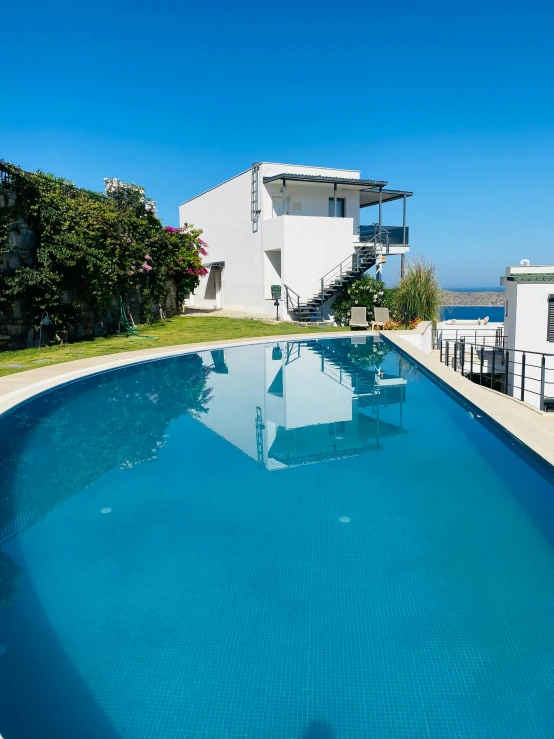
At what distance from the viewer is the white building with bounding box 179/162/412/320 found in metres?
21.0

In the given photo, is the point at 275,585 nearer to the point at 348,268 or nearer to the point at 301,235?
the point at 301,235

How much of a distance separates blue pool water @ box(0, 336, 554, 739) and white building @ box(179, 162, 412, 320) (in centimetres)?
1453

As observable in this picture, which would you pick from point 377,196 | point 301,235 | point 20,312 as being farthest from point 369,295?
point 20,312

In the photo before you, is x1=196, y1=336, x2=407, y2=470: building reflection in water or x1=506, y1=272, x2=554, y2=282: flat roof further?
x1=506, y1=272, x2=554, y2=282: flat roof

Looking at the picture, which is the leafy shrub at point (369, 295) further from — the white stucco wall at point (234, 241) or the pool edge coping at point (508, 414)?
the pool edge coping at point (508, 414)

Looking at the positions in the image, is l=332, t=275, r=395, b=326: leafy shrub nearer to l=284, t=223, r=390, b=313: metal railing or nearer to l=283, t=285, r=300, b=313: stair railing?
l=284, t=223, r=390, b=313: metal railing

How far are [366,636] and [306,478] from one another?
2.58m

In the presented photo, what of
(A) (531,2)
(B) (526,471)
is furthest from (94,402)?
(A) (531,2)

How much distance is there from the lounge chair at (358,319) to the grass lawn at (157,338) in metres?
0.55

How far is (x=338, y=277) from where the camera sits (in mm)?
21578

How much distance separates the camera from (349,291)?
20141 mm

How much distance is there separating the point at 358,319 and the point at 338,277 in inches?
132

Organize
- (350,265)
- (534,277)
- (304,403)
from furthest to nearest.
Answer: (350,265), (534,277), (304,403)

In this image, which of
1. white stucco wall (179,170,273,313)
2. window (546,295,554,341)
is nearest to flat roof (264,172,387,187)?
white stucco wall (179,170,273,313)
